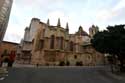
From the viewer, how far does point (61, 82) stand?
19.6m

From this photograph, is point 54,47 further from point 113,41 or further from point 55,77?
point 55,77

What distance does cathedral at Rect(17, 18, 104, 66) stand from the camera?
44.3 meters

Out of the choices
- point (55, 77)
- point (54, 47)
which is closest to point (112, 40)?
point (55, 77)

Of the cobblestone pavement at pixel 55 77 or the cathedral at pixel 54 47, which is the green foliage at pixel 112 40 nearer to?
the cobblestone pavement at pixel 55 77

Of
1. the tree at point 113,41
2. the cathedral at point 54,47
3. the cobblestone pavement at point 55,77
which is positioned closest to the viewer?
the cobblestone pavement at point 55,77

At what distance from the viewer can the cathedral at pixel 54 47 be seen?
145ft

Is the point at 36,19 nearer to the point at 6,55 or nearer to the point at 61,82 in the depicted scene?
the point at 6,55

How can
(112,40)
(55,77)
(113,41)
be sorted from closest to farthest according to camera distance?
1. (55,77)
2. (113,41)
3. (112,40)

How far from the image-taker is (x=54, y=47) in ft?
158

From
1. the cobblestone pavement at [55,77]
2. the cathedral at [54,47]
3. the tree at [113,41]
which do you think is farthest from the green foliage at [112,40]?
the cathedral at [54,47]

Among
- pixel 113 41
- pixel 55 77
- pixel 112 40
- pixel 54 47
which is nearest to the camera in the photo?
pixel 55 77

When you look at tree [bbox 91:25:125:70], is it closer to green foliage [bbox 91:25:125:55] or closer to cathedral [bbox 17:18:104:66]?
green foliage [bbox 91:25:125:55]

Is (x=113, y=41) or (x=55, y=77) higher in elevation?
(x=113, y=41)

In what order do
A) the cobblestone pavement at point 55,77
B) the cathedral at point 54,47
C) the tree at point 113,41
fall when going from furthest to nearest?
the cathedral at point 54,47 → the tree at point 113,41 → the cobblestone pavement at point 55,77
